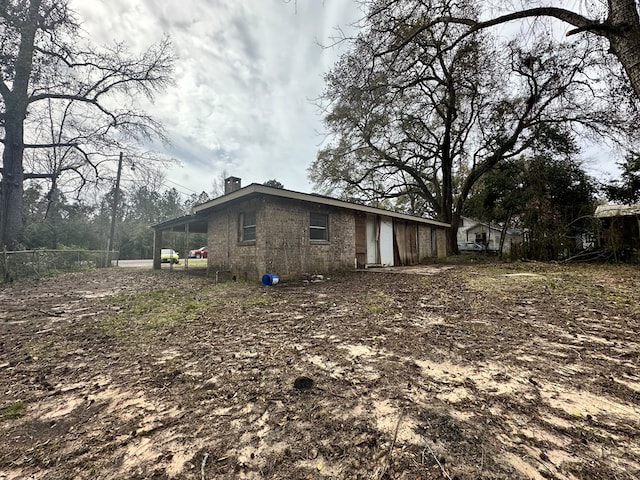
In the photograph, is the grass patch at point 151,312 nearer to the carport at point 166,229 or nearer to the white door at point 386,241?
the carport at point 166,229

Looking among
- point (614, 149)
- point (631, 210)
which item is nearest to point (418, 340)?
point (631, 210)

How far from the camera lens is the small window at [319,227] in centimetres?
896

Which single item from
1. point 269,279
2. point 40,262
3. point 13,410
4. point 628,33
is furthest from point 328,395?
point 40,262

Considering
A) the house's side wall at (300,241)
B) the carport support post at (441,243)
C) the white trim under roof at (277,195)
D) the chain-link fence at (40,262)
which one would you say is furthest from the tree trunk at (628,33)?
the chain-link fence at (40,262)

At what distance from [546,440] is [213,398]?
84.6 inches

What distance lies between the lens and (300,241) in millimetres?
8492

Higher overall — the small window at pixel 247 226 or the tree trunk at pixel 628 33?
the tree trunk at pixel 628 33

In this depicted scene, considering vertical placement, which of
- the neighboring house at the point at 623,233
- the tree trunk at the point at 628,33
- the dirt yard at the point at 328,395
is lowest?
the dirt yard at the point at 328,395

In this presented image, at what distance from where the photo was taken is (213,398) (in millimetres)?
2051

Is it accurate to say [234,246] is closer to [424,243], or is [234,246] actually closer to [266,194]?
[266,194]

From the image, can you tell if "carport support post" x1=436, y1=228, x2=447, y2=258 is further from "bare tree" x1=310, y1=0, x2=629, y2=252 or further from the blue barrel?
the blue barrel

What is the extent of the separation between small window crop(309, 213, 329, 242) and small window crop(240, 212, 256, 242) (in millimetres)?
1814

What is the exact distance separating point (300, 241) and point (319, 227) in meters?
1.03

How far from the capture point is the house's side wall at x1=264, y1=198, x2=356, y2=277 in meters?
7.80
